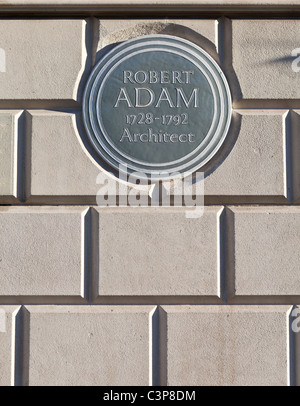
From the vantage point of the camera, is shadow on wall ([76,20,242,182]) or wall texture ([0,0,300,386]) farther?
shadow on wall ([76,20,242,182])

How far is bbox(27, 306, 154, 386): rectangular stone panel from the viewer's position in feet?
13.6

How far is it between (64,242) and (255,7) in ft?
7.63

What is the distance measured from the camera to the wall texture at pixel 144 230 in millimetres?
4145

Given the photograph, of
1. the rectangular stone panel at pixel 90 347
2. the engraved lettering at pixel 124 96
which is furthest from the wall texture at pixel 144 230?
the engraved lettering at pixel 124 96

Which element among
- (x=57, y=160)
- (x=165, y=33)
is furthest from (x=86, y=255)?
(x=165, y=33)

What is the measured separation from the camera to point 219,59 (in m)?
4.29

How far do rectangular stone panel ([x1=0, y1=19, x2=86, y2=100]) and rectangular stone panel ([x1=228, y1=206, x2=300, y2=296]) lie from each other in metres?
1.65

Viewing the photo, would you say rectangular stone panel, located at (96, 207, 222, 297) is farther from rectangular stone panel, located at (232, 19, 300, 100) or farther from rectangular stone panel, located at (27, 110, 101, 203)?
rectangular stone panel, located at (232, 19, 300, 100)

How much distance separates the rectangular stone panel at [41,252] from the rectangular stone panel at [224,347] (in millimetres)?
813

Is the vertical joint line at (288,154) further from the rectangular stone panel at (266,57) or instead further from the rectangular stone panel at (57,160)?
the rectangular stone panel at (57,160)

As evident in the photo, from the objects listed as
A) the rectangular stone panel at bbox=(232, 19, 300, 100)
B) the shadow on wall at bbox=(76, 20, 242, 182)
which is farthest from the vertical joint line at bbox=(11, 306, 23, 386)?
the rectangular stone panel at bbox=(232, 19, 300, 100)

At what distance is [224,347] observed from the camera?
415cm
